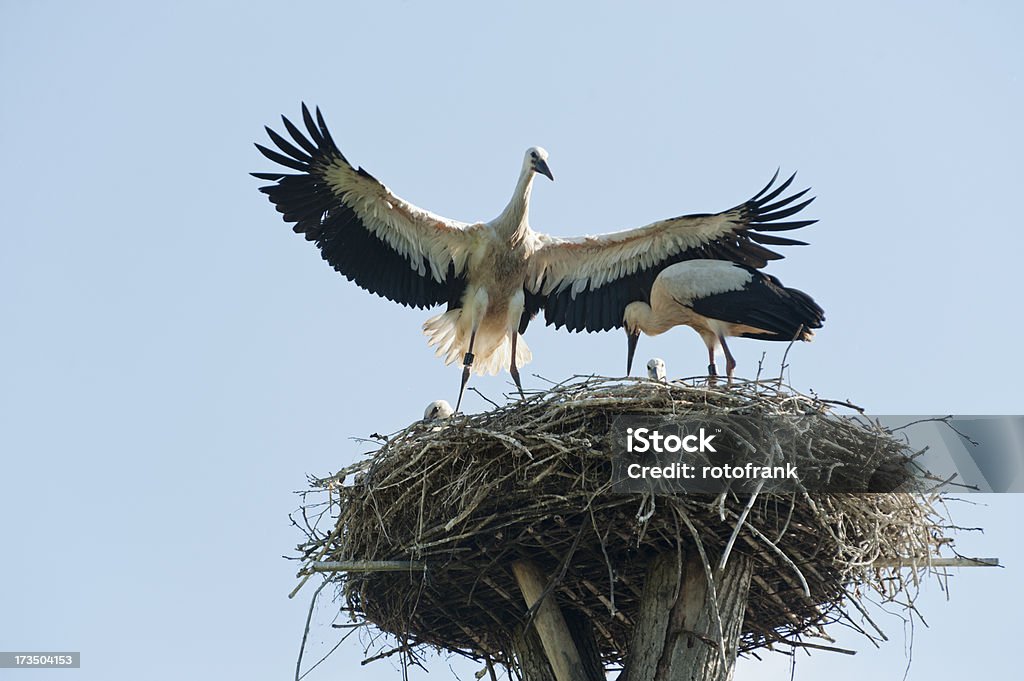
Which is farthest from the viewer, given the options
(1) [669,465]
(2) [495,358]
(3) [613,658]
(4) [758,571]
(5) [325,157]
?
(2) [495,358]

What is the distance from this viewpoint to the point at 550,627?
5.74 m

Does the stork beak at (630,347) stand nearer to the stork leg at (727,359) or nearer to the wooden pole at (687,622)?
the stork leg at (727,359)

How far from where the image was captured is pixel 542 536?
5.50 metres

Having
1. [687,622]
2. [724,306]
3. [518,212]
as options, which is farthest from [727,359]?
[687,622]

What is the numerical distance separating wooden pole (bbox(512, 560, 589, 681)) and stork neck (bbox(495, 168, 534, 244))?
2.85 meters

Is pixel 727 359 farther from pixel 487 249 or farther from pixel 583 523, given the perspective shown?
pixel 583 523

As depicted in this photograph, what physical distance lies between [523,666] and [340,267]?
322 centimetres

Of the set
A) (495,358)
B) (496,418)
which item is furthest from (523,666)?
(495,358)

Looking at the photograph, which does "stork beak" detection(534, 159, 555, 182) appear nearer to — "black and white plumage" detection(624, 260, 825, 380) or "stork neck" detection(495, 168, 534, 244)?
"stork neck" detection(495, 168, 534, 244)

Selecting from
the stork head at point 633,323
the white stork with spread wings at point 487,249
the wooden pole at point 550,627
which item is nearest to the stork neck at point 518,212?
the white stork with spread wings at point 487,249

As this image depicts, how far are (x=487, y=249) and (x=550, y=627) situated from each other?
9.74ft

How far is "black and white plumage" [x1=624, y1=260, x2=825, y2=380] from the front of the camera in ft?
→ 24.4

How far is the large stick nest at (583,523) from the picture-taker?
540cm

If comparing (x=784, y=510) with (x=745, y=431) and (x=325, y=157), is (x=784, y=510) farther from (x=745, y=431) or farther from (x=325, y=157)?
(x=325, y=157)
